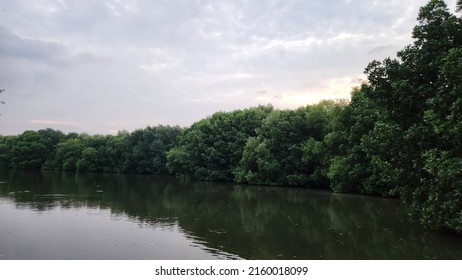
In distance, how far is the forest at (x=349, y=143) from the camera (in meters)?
18.0

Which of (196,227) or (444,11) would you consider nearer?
(444,11)

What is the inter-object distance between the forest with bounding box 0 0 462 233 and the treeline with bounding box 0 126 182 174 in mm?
272

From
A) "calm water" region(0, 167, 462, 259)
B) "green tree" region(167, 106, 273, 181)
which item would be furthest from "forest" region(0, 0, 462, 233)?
"calm water" region(0, 167, 462, 259)

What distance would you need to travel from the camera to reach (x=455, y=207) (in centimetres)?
1720

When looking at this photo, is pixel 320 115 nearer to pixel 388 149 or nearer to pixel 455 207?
pixel 388 149

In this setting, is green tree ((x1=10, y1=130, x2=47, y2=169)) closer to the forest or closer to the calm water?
the forest

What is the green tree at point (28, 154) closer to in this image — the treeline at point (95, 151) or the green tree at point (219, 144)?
the treeline at point (95, 151)

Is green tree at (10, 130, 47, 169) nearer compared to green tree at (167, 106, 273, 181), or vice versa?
green tree at (167, 106, 273, 181)

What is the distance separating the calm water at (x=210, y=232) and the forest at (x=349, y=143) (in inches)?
92.8

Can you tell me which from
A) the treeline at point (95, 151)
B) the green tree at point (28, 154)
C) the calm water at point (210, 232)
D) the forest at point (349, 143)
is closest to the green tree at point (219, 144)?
the forest at point (349, 143)

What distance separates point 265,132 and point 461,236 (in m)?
44.5

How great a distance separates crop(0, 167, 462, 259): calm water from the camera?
55.5 ft

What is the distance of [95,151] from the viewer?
106 meters
